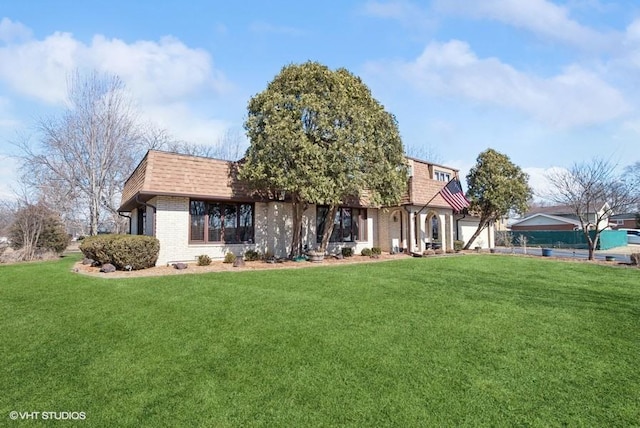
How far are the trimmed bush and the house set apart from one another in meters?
0.85

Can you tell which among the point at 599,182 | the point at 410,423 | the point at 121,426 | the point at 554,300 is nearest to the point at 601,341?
the point at 554,300

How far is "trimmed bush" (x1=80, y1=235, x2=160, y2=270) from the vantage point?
11.1m

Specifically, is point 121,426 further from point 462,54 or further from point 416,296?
point 462,54

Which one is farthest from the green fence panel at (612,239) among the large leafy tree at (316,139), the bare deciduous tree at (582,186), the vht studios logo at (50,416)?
the vht studios logo at (50,416)

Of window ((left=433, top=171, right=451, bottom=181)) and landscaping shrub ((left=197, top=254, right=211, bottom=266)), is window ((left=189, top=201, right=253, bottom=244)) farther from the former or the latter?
window ((left=433, top=171, right=451, bottom=181))

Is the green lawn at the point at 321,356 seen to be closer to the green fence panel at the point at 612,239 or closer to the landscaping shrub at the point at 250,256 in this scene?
the landscaping shrub at the point at 250,256

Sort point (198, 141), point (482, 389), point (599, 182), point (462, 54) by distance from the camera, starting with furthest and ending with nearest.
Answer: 1. point (198, 141)
2. point (599, 182)
3. point (462, 54)
4. point (482, 389)

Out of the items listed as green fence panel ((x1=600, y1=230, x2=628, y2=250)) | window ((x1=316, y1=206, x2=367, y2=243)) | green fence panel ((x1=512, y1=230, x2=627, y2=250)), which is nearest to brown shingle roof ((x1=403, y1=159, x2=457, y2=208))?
window ((x1=316, y1=206, x2=367, y2=243))

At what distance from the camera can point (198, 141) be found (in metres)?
37.4

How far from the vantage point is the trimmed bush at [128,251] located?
11.1 metres

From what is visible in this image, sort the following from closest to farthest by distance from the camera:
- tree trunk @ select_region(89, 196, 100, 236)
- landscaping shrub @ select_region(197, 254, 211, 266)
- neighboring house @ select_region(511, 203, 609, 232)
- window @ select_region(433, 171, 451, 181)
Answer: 1. landscaping shrub @ select_region(197, 254, 211, 266)
2. window @ select_region(433, 171, 451, 181)
3. tree trunk @ select_region(89, 196, 100, 236)
4. neighboring house @ select_region(511, 203, 609, 232)

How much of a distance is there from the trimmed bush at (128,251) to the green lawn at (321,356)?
2.69 metres

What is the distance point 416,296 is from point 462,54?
980 cm

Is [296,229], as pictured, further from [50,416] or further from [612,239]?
[612,239]
